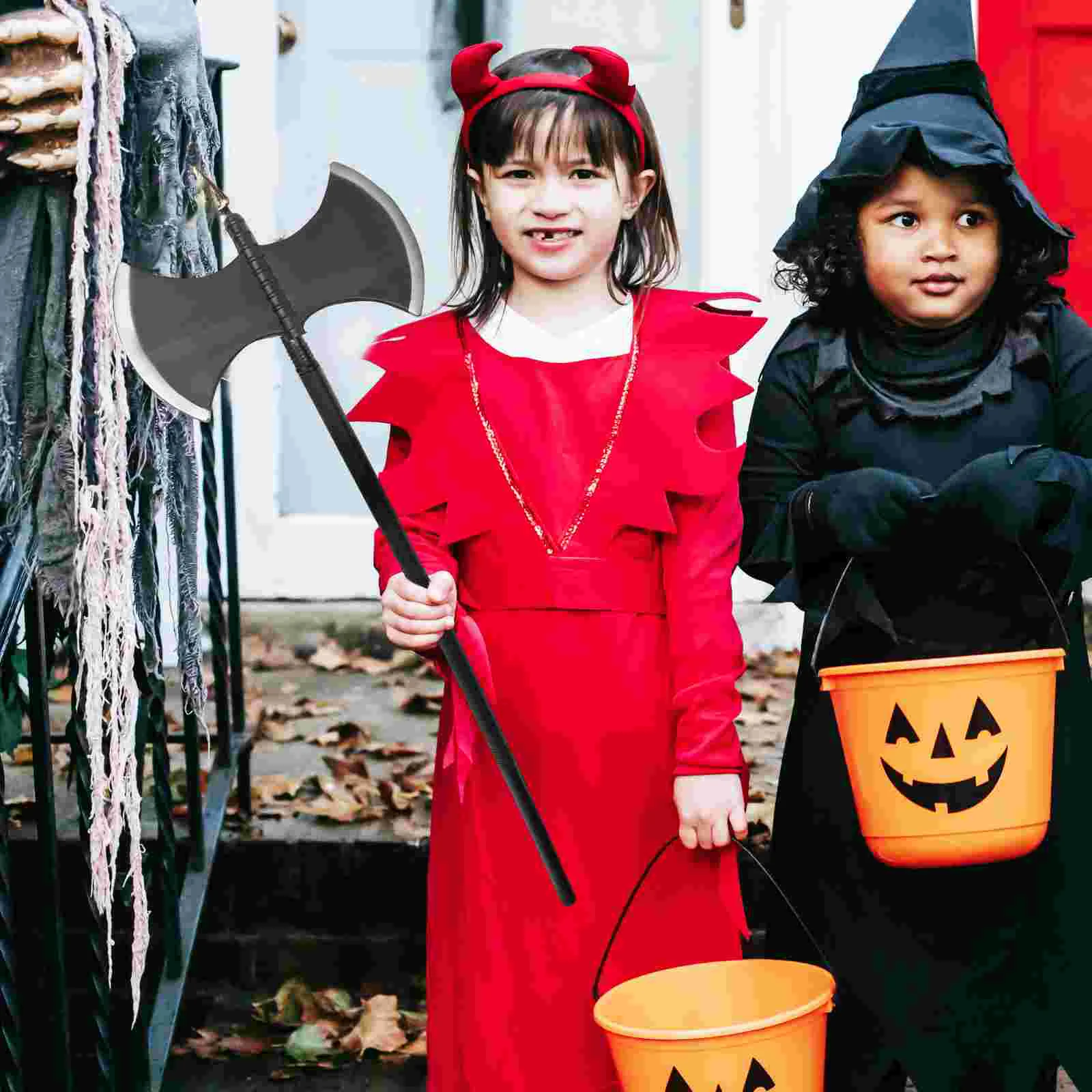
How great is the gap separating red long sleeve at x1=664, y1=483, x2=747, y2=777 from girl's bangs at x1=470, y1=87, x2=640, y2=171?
512 millimetres

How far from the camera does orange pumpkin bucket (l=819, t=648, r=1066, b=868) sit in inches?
82.7

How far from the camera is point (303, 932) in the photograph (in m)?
3.22

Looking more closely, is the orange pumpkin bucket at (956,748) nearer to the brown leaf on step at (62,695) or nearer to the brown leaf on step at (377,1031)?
the brown leaf on step at (377,1031)

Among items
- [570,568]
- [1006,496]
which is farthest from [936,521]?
[570,568]

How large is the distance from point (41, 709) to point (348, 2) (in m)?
3.03

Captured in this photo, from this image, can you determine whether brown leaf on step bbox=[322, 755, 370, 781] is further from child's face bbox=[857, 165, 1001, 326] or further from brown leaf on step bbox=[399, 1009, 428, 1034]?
child's face bbox=[857, 165, 1001, 326]

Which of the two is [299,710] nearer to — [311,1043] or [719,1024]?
[311,1043]

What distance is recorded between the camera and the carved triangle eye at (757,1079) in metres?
2.04

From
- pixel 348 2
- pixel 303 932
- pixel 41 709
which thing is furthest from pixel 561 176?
pixel 348 2

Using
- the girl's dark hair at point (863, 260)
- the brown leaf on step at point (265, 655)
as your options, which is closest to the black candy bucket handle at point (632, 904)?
the girl's dark hair at point (863, 260)

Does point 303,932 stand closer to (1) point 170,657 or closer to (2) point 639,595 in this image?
(2) point 639,595

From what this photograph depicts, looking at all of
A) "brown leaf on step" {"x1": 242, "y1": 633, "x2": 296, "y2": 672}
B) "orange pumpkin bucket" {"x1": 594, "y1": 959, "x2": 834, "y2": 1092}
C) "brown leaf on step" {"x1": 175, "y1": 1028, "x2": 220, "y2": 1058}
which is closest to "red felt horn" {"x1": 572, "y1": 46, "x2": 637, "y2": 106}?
"orange pumpkin bucket" {"x1": 594, "y1": 959, "x2": 834, "y2": 1092}

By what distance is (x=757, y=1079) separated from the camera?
6.70 feet

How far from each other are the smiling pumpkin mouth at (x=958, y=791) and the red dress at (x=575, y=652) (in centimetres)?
26
